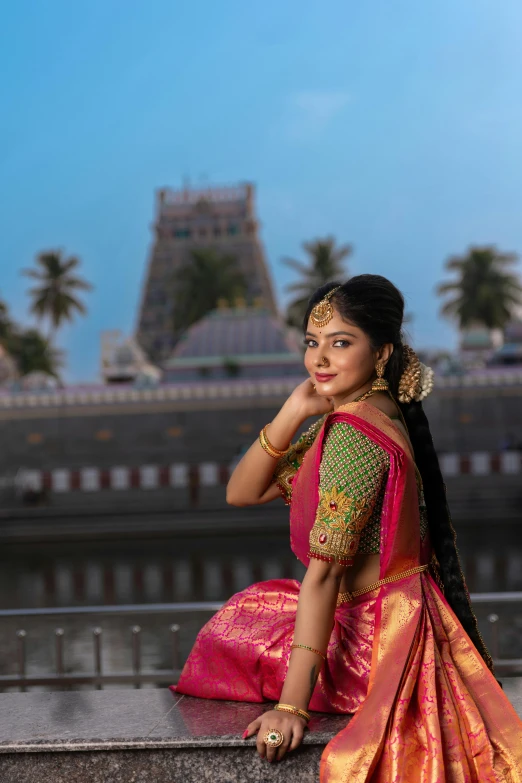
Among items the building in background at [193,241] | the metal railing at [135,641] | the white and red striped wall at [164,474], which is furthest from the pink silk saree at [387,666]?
the building in background at [193,241]

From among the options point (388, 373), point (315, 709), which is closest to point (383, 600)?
point (315, 709)

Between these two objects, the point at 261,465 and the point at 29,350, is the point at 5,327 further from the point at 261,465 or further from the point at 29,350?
the point at 261,465

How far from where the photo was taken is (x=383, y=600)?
1829 mm

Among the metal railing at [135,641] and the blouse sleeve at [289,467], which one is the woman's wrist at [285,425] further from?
the metal railing at [135,641]

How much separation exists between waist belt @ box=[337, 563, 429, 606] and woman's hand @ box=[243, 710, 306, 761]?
0.28m

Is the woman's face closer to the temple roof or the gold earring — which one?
the gold earring

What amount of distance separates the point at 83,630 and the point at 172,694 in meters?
6.32

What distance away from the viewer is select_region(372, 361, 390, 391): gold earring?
6.48 feet

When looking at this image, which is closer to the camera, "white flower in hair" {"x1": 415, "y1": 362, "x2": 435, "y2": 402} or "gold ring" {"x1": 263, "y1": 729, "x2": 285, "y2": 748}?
"gold ring" {"x1": 263, "y1": 729, "x2": 285, "y2": 748}

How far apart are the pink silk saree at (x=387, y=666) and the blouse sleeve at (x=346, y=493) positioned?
27mm

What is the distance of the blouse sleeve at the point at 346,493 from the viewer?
1799 mm

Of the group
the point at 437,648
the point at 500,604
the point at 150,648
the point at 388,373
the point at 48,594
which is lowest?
the point at 48,594

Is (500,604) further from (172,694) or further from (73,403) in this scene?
(73,403)

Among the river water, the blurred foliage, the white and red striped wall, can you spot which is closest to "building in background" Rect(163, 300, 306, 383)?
the white and red striped wall
